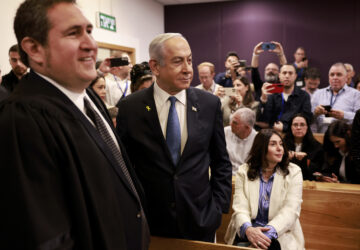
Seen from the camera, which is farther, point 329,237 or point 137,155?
point 329,237

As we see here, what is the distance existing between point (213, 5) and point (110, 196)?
749cm

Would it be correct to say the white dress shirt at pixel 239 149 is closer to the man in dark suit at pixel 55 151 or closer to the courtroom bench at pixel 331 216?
the courtroom bench at pixel 331 216

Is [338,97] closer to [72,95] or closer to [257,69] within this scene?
[257,69]

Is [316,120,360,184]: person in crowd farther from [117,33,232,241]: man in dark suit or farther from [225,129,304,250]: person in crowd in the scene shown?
[117,33,232,241]: man in dark suit

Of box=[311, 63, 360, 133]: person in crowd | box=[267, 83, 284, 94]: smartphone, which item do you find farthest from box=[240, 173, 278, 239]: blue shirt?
box=[311, 63, 360, 133]: person in crowd

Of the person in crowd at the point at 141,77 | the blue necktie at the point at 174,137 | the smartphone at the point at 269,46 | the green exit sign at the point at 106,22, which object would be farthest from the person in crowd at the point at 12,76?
the smartphone at the point at 269,46

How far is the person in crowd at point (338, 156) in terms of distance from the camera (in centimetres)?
292

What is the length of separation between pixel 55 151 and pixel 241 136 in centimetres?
248

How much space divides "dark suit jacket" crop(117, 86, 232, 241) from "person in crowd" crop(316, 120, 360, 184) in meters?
1.88

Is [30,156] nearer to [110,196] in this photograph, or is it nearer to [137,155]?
[110,196]

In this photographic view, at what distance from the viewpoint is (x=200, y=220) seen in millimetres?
1450

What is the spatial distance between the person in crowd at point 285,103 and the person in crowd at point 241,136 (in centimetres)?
71

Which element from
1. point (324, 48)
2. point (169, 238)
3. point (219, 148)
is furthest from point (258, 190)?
point (324, 48)

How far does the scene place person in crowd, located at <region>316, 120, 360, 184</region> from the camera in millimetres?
2919
